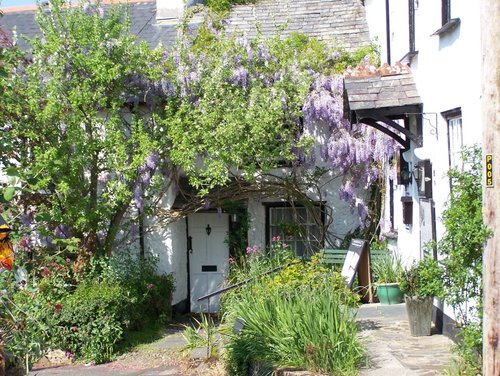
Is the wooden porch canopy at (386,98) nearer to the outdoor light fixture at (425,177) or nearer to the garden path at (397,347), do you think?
the outdoor light fixture at (425,177)

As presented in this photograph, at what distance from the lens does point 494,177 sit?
20.6ft

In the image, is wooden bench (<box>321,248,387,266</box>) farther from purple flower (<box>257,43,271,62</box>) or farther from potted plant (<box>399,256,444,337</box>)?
purple flower (<box>257,43,271,62</box>)

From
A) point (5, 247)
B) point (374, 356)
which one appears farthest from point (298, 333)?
point (5, 247)

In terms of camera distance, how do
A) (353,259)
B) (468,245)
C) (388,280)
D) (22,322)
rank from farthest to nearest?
(353,259) < (388,280) < (468,245) < (22,322)

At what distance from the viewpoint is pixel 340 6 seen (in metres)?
19.3

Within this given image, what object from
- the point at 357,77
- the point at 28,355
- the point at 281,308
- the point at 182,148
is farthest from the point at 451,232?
the point at 182,148

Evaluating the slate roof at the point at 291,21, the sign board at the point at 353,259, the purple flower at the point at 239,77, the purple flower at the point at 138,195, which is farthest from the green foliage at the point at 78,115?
the sign board at the point at 353,259

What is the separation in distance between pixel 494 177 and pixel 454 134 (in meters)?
4.32

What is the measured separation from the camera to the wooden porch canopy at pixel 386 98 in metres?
12.1

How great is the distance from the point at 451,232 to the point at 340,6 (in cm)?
1247

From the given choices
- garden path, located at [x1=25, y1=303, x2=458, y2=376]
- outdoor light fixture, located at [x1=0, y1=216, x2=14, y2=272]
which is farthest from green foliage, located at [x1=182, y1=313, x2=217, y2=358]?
outdoor light fixture, located at [x1=0, y1=216, x2=14, y2=272]

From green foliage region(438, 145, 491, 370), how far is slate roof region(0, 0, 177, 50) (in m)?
11.8

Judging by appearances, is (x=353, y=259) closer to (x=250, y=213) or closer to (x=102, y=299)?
(x=250, y=213)

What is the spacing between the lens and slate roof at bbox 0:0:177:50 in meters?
19.0
